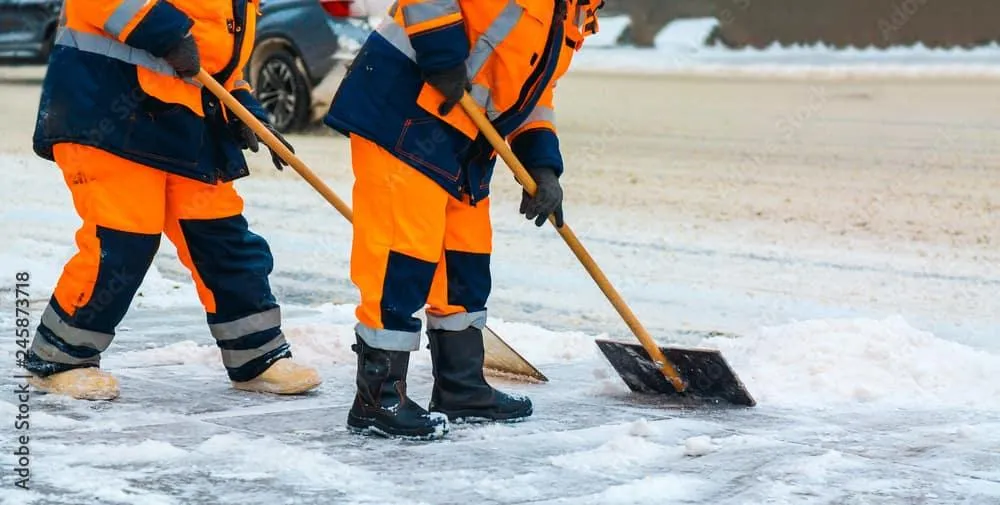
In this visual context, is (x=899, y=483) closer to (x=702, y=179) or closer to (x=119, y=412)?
(x=119, y=412)

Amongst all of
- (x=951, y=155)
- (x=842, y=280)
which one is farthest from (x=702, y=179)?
(x=842, y=280)

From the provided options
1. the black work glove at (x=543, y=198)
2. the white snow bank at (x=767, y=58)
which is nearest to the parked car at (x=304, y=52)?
the black work glove at (x=543, y=198)

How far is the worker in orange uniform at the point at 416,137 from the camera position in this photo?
177 inches

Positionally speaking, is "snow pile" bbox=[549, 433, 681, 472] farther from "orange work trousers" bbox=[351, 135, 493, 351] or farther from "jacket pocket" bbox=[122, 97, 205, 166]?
"jacket pocket" bbox=[122, 97, 205, 166]

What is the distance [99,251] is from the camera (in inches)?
191

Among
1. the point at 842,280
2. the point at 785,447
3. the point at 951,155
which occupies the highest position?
the point at 951,155

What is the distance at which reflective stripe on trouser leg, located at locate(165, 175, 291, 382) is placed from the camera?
5.04m

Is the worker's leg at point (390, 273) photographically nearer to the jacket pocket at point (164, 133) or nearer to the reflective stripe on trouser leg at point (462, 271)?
the reflective stripe on trouser leg at point (462, 271)

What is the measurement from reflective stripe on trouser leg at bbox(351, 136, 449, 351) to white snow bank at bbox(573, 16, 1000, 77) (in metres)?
17.7

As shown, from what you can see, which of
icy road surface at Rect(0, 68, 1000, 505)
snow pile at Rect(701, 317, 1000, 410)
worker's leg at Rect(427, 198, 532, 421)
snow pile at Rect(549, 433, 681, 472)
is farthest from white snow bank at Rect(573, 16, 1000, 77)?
snow pile at Rect(549, 433, 681, 472)

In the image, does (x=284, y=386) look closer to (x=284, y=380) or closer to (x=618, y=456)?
(x=284, y=380)

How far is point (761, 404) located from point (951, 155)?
789cm

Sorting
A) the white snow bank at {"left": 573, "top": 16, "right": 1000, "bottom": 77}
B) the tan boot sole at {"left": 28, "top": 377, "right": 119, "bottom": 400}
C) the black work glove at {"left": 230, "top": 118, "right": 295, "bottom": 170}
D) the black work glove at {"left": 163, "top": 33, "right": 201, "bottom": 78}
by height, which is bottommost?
the tan boot sole at {"left": 28, "top": 377, "right": 119, "bottom": 400}

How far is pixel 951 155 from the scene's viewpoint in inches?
487
